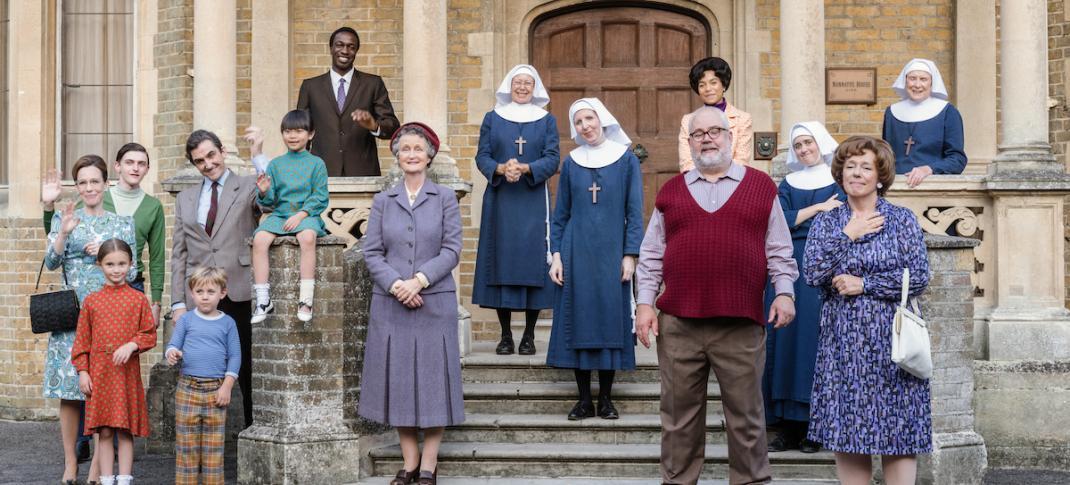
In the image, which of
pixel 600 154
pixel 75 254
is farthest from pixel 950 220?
pixel 75 254

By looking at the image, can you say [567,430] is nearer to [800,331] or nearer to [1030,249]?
[800,331]

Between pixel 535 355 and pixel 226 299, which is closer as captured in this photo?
pixel 226 299

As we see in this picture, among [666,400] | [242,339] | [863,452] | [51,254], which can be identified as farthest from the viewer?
[242,339]

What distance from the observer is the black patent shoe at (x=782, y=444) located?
23.9 feet

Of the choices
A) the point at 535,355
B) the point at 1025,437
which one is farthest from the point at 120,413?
the point at 1025,437

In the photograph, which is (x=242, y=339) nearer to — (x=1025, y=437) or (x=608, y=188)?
(x=608, y=188)

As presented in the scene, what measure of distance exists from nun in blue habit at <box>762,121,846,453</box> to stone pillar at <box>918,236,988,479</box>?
621mm

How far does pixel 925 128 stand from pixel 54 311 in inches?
218

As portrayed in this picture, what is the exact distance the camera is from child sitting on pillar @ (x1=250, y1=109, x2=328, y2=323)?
711cm

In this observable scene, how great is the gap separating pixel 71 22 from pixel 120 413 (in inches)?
256

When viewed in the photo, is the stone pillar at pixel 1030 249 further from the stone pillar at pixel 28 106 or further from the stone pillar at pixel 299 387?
the stone pillar at pixel 28 106

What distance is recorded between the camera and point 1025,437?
8.44 meters

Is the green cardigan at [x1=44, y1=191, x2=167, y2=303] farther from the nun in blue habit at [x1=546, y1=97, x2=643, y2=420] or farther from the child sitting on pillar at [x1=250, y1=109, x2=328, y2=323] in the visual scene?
the nun in blue habit at [x1=546, y1=97, x2=643, y2=420]

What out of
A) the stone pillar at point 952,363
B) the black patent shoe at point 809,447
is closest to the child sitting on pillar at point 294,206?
the black patent shoe at point 809,447
